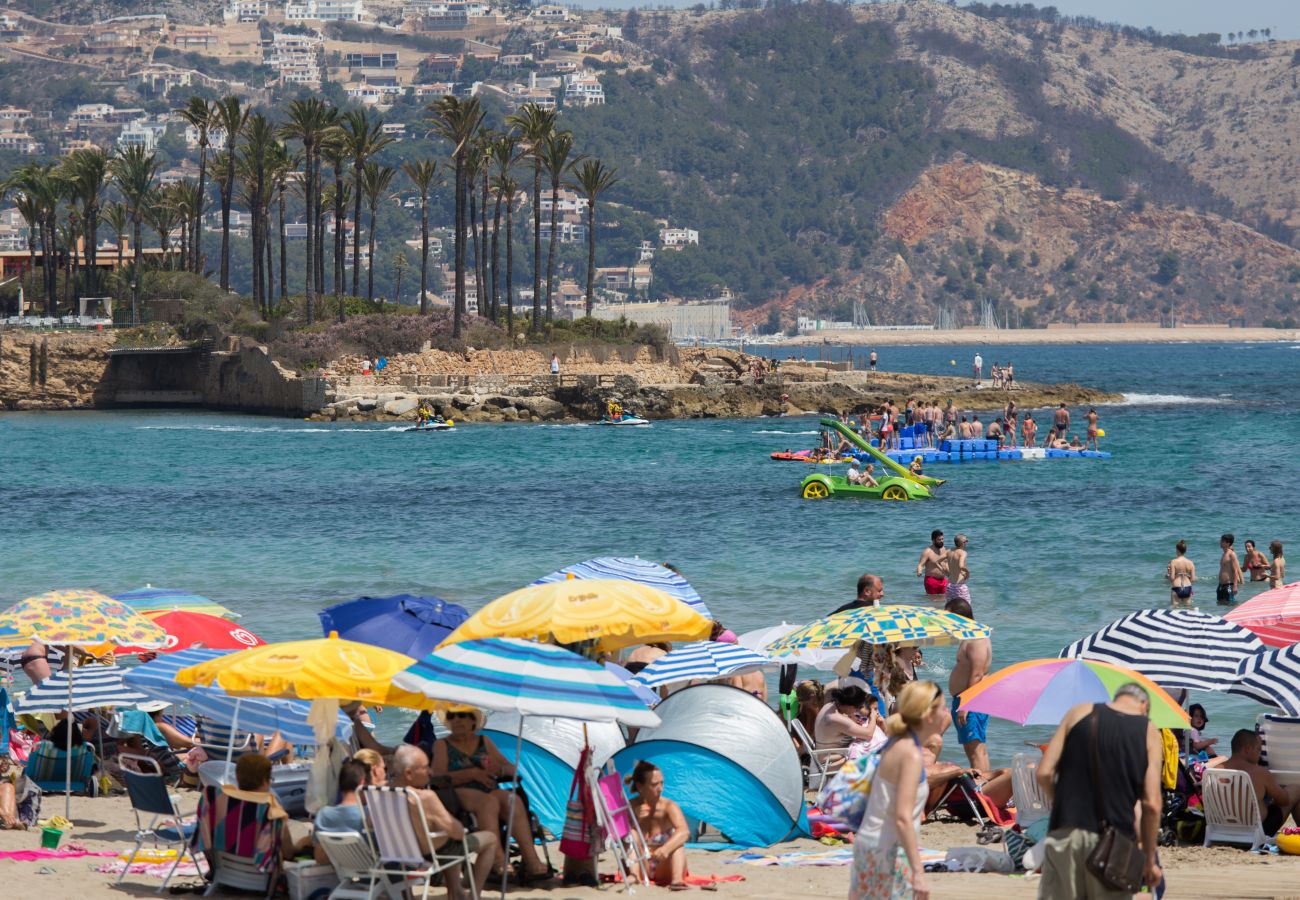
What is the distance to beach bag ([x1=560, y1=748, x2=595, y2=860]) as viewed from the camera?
987 centimetres

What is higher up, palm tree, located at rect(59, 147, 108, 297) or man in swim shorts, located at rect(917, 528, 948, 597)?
palm tree, located at rect(59, 147, 108, 297)

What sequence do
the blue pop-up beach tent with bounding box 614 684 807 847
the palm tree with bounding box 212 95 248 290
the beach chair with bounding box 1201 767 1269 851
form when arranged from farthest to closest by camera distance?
1. the palm tree with bounding box 212 95 248 290
2. the blue pop-up beach tent with bounding box 614 684 807 847
3. the beach chair with bounding box 1201 767 1269 851

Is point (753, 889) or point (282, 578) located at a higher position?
point (753, 889)

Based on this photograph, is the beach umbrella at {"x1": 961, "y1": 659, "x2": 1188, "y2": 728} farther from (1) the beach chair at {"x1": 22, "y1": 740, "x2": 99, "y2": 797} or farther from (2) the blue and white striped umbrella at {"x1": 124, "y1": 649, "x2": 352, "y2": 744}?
(1) the beach chair at {"x1": 22, "y1": 740, "x2": 99, "y2": 797}

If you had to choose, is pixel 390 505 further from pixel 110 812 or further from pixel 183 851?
pixel 183 851

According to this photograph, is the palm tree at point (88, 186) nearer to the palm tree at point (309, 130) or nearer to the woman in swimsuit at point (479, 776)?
the palm tree at point (309, 130)

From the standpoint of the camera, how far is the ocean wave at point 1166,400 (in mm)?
80188

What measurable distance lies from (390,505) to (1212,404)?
53.0 metres

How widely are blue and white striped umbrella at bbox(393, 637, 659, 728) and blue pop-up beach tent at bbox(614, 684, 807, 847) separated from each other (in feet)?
7.00

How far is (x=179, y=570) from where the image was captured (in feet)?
89.0

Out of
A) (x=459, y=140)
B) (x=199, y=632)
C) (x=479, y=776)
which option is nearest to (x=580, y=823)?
(x=479, y=776)

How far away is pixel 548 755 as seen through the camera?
11453 mm

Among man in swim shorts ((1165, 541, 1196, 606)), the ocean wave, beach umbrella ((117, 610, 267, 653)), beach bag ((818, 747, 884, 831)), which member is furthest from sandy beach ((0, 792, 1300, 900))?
the ocean wave

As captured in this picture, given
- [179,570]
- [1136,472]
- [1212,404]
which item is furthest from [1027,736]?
[1212,404]
